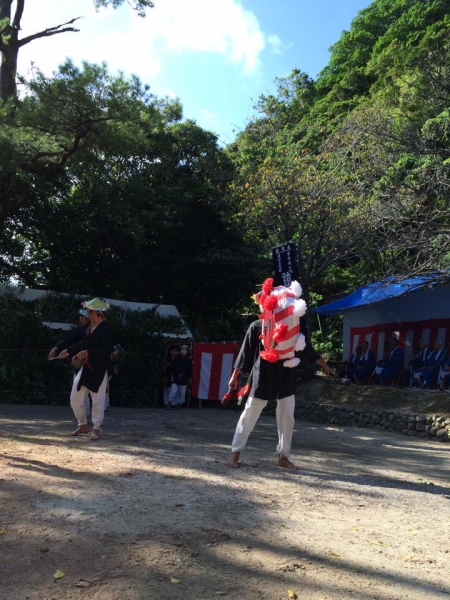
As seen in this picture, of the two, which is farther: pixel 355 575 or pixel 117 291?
pixel 117 291

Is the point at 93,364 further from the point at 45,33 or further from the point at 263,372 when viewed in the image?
the point at 45,33

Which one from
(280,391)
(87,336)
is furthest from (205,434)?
(280,391)

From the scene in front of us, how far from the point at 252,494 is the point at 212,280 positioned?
18287 mm

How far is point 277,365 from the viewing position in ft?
22.6

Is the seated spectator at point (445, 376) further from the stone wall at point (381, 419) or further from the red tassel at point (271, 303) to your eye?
the red tassel at point (271, 303)

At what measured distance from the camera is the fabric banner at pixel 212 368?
672 inches

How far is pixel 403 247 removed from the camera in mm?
14875

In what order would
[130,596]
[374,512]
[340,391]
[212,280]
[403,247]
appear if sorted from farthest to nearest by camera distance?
1. [212,280]
2. [340,391]
3. [403,247]
4. [374,512]
5. [130,596]

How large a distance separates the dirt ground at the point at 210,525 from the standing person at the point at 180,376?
25.8ft

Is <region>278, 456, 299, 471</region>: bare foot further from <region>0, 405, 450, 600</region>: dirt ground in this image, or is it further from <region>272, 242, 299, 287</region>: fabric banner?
<region>272, 242, 299, 287</region>: fabric banner

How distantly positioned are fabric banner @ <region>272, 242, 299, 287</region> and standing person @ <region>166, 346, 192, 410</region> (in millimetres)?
3250

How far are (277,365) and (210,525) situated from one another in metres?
2.65

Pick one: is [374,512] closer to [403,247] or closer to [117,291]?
[403,247]

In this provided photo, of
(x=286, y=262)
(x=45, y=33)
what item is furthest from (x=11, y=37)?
(x=286, y=262)
